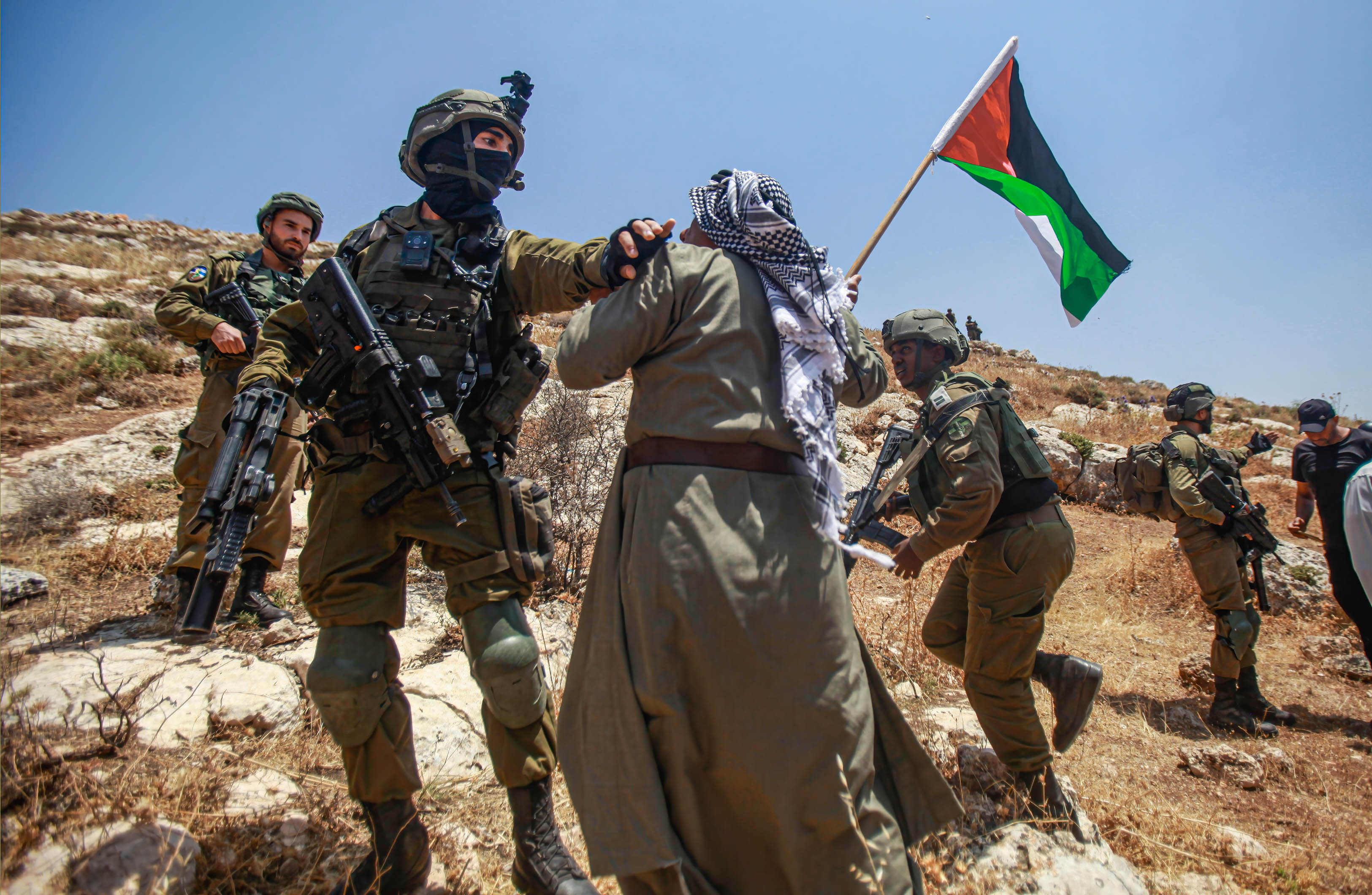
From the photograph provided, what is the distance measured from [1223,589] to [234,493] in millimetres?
5973

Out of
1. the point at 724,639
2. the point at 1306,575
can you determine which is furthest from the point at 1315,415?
the point at 724,639

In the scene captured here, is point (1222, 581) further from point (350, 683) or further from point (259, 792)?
point (259, 792)

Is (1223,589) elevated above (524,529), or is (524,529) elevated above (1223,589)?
(1223,589)

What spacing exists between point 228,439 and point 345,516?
0.46 m

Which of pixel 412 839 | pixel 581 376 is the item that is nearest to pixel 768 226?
pixel 581 376

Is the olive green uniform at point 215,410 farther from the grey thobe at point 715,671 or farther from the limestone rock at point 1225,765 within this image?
the limestone rock at point 1225,765

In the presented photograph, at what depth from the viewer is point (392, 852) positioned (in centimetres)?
205

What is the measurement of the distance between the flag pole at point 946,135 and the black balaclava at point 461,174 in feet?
4.50

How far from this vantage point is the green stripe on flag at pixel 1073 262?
3.99 metres

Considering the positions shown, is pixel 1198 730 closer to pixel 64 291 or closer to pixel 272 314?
pixel 272 314

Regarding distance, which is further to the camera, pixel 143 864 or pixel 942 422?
pixel 942 422

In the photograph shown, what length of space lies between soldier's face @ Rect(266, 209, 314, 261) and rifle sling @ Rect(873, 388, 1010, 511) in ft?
12.2

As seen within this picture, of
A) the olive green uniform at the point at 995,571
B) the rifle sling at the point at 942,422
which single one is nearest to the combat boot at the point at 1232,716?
the olive green uniform at the point at 995,571

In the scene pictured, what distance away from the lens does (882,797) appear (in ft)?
5.94
